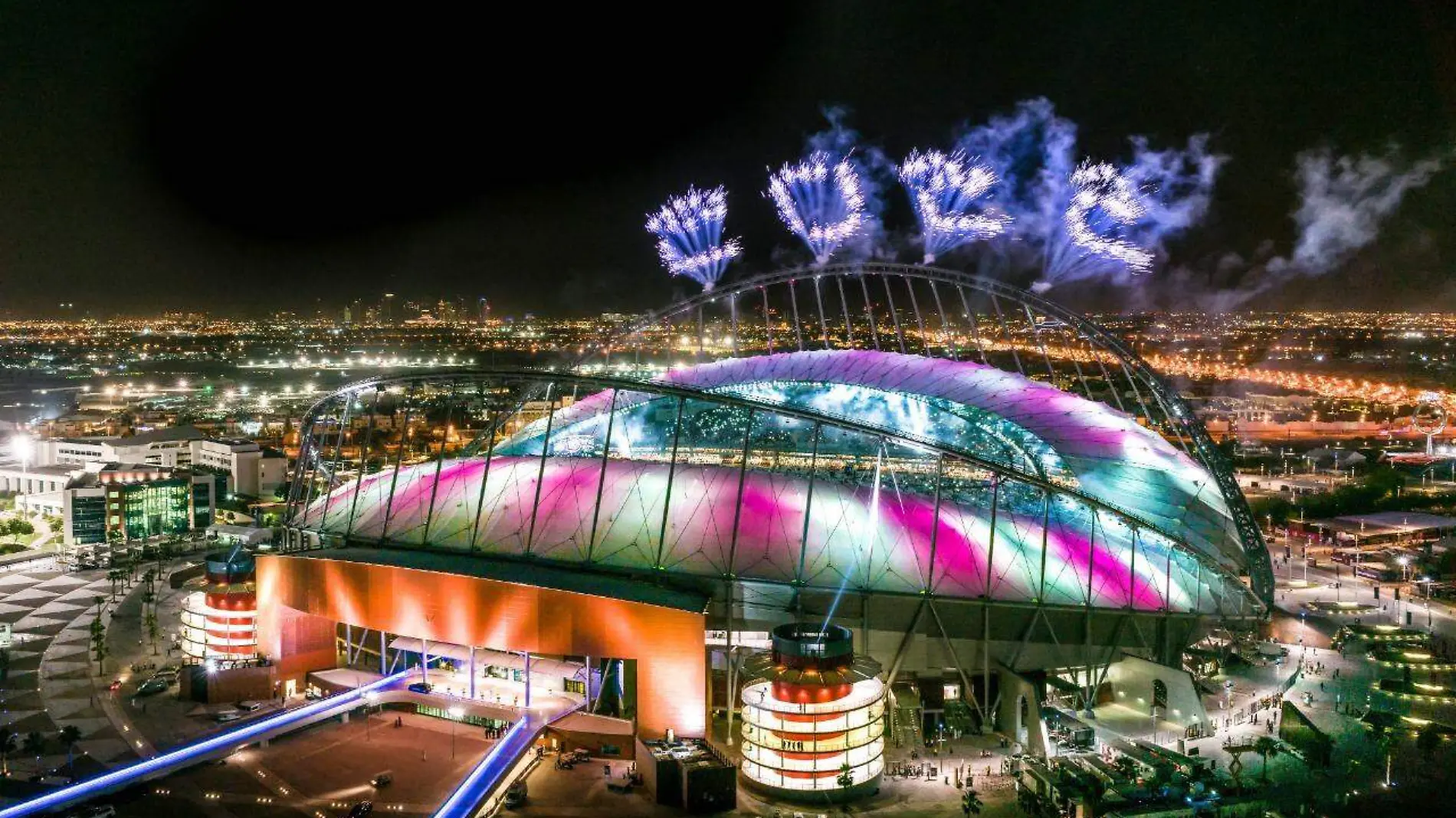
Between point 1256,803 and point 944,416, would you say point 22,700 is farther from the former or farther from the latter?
point 1256,803

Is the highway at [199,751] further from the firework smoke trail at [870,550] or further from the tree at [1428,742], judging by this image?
the tree at [1428,742]

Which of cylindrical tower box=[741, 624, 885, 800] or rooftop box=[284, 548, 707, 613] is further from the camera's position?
rooftop box=[284, 548, 707, 613]

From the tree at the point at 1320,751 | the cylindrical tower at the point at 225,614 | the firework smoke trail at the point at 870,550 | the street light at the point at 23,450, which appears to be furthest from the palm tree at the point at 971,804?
the street light at the point at 23,450

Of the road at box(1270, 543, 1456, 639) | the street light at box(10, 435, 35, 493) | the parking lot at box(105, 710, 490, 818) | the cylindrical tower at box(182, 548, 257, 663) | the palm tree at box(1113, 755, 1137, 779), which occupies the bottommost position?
the road at box(1270, 543, 1456, 639)

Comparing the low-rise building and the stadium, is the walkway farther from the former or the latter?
the low-rise building

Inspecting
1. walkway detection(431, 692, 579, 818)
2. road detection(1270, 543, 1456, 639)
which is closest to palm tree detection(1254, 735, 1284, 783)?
walkway detection(431, 692, 579, 818)
